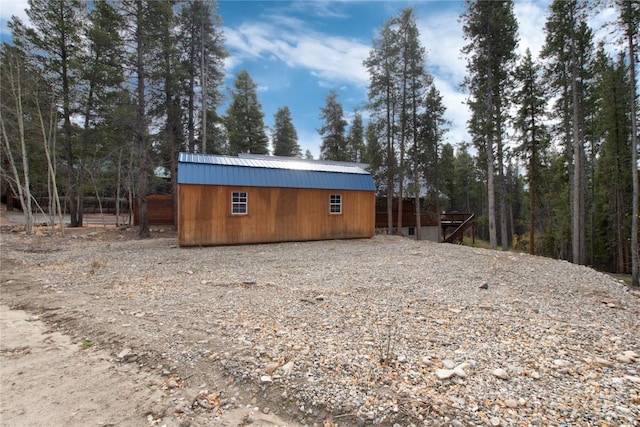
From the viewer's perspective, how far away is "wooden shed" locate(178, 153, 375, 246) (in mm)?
11328

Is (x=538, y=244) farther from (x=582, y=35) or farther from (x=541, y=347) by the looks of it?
(x=541, y=347)

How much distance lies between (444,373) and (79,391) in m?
3.42

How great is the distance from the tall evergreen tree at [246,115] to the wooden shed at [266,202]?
12979mm

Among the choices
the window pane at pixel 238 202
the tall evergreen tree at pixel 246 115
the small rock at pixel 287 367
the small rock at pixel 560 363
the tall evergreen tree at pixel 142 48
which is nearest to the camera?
the small rock at pixel 287 367

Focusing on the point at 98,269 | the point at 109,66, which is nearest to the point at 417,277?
the point at 98,269

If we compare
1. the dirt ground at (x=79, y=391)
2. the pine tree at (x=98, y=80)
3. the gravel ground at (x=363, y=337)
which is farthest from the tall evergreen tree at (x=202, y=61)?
the dirt ground at (x=79, y=391)

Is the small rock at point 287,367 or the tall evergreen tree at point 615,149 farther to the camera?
the tall evergreen tree at point 615,149

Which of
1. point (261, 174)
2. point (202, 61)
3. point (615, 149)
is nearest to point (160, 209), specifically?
point (202, 61)

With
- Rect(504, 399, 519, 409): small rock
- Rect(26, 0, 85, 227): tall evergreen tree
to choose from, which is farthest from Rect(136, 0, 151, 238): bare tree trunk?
Rect(504, 399, 519, 409): small rock

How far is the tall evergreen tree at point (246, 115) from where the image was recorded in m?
25.3

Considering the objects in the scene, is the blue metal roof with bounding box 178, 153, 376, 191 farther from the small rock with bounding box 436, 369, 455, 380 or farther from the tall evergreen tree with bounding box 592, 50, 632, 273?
the tall evergreen tree with bounding box 592, 50, 632, 273

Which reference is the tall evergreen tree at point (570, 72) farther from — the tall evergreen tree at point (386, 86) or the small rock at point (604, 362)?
the small rock at point (604, 362)

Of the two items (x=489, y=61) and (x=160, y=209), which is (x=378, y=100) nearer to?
(x=489, y=61)

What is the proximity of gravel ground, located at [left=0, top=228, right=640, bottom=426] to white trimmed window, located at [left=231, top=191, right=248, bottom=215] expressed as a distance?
4.57 m
